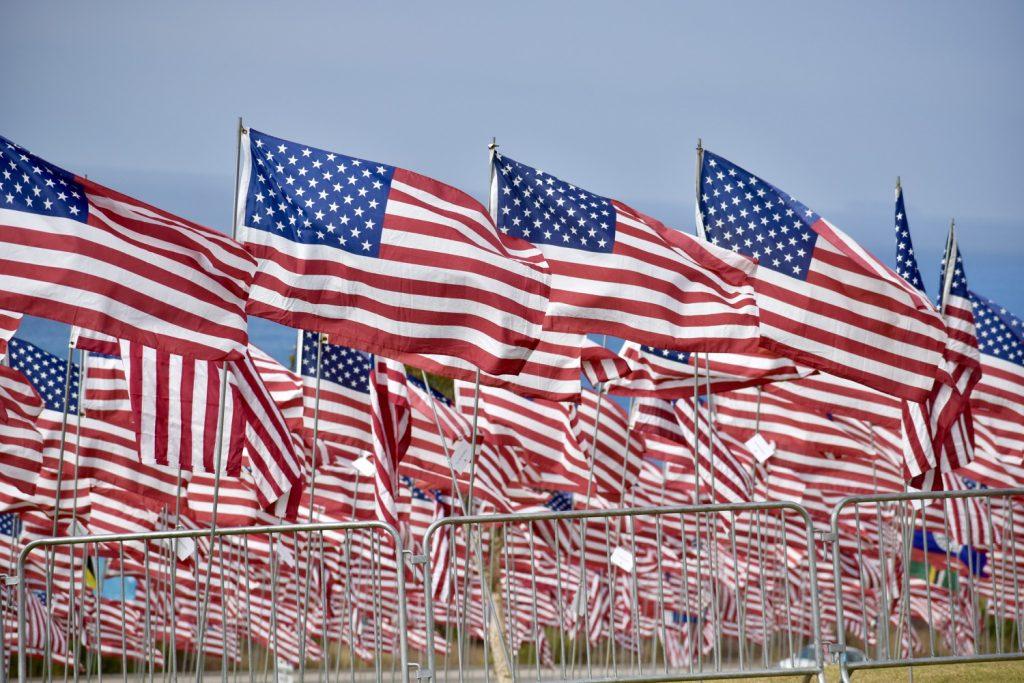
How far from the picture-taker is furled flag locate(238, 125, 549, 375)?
31.3 feet

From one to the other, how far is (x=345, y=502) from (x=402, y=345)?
1191cm

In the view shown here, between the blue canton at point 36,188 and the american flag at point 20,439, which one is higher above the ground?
the blue canton at point 36,188

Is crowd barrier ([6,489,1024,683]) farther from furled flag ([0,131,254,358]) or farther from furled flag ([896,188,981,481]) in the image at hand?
furled flag ([0,131,254,358])

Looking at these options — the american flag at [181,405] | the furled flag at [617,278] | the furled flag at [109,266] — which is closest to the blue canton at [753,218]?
the furled flag at [617,278]

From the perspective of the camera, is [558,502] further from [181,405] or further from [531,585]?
[181,405]

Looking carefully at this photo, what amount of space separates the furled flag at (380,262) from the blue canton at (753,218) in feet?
5.96

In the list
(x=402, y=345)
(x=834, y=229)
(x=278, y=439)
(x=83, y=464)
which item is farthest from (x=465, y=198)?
(x=83, y=464)

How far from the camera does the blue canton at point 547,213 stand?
10.9 m

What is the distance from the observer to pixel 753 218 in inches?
437

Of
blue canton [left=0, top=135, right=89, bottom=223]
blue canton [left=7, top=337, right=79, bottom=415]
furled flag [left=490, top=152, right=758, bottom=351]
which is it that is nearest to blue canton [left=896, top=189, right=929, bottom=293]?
furled flag [left=490, top=152, right=758, bottom=351]

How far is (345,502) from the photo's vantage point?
21156 mm

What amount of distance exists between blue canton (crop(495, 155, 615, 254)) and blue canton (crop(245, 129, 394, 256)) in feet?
3.90

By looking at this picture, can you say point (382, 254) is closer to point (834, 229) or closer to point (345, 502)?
point (834, 229)

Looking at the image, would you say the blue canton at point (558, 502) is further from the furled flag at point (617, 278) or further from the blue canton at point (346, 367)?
the furled flag at point (617, 278)
